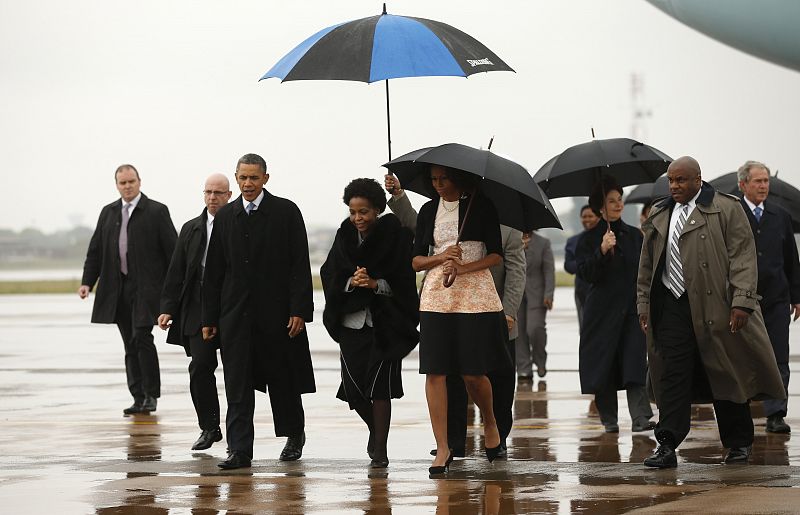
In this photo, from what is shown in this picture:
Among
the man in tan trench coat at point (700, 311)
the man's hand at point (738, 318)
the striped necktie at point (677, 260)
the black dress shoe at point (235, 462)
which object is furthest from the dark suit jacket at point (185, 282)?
the man's hand at point (738, 318)

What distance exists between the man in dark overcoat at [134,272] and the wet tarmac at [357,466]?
0.36m

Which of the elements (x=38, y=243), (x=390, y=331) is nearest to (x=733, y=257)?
(x=390, y=331)

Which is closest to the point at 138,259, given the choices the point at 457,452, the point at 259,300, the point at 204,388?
the point at 204,388

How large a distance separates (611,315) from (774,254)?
1157 millimetres

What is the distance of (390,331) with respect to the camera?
29.1 feet

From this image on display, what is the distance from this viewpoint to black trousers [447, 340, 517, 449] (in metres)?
9.19

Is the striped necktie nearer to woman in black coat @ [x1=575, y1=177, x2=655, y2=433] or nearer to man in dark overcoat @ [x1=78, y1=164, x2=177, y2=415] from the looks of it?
woman in black coat @ [x1=575, y1=177, x2=655, y2=433]

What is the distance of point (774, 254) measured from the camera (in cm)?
1055

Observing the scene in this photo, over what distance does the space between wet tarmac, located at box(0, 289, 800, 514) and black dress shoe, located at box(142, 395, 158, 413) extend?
0.10 meters

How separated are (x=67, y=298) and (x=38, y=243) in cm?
4022

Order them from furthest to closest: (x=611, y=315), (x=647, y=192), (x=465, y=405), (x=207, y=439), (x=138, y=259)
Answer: (x=647, y=192) < (x=138, y=259) < (x=611, y=315) < (x=207, y=439) < (x=465, y=405)

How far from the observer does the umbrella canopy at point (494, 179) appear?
8.41 m

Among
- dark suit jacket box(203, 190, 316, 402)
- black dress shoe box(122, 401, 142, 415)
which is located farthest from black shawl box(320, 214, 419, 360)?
black dress shoe box(122, 401, 142, 415)

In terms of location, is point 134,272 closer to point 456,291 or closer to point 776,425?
point 456,291
